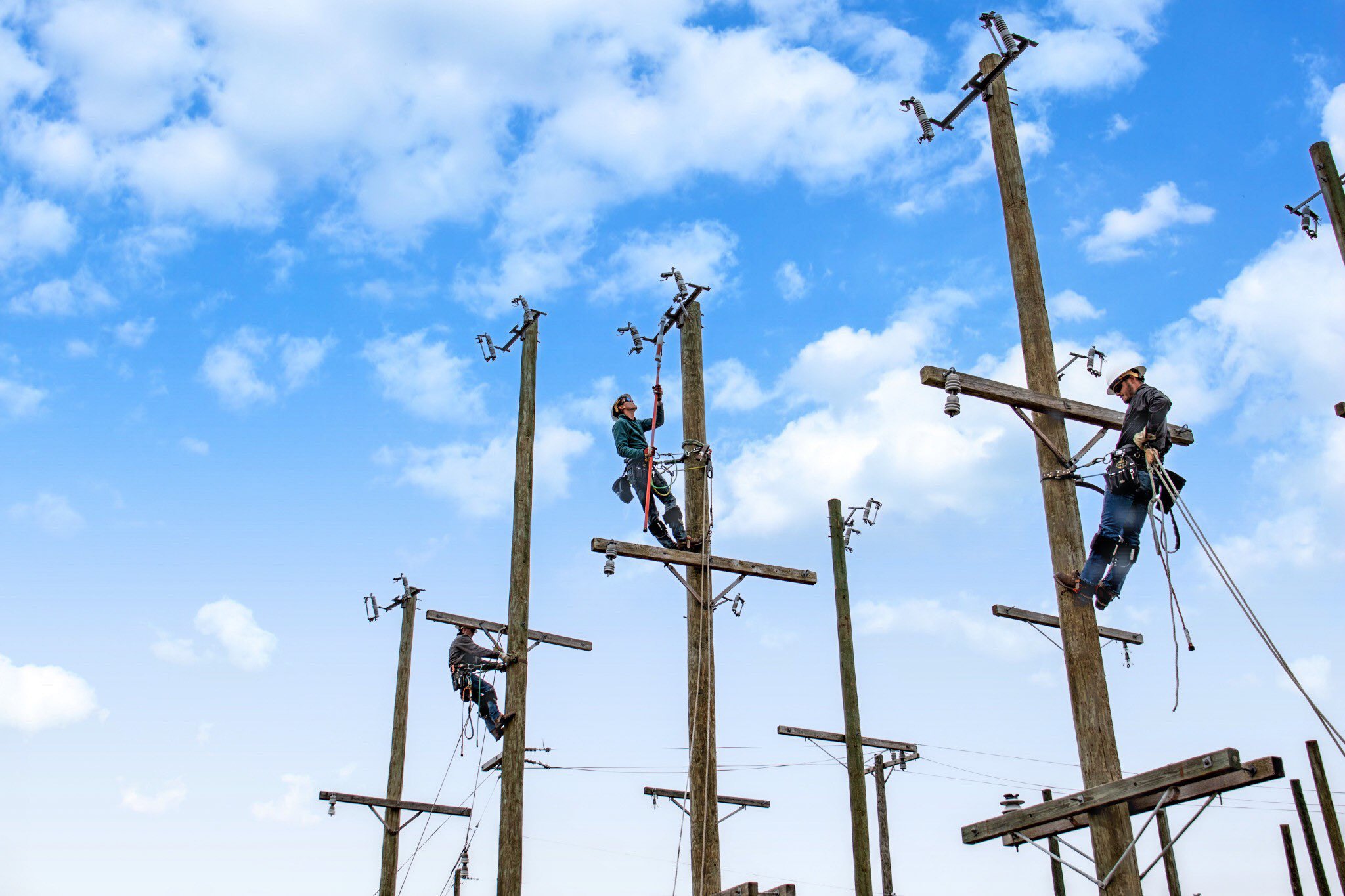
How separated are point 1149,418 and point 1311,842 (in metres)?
17.2

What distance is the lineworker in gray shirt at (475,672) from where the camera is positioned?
38.0 feet

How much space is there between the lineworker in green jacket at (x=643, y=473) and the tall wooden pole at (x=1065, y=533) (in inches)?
135

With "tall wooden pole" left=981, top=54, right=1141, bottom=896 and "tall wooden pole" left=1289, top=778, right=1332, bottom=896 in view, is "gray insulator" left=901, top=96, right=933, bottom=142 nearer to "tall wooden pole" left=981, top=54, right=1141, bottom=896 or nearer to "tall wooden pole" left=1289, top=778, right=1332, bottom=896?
"tall wooden pole" left=981, top=54, right=1141, bottom=896

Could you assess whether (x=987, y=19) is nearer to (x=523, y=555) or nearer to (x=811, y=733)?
(x=523, y=555)

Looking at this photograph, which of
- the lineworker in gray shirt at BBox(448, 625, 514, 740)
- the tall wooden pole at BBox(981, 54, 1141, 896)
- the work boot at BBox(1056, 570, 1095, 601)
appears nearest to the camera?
the tall wooden pole at BBox(981, 54, 1141, 896)

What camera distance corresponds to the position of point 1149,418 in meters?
6.59

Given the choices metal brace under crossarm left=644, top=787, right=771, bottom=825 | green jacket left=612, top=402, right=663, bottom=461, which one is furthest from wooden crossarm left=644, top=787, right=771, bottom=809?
green jacket left=612, top=402, right=663, bottom=461

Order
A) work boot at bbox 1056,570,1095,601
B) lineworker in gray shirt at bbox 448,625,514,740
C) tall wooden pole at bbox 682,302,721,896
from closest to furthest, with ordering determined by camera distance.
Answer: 1. work boot at bbox 1056,570,1095,601
2. tall wooden pole at bbox 682,302,721,896
3. lineworker in gray shirt at bbox 448,625,514,740

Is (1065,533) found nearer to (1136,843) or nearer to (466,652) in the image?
(1136,843)

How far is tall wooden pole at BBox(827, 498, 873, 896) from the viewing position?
12.7 m

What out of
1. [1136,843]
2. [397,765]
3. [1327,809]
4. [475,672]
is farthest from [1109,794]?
[1327,809]

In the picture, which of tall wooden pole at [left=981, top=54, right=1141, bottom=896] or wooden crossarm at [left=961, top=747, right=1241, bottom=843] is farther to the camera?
tall wooden pole at [left=981, top=54, right=1141, bottom=896]

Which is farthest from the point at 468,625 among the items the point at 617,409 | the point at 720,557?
the point at 720,557

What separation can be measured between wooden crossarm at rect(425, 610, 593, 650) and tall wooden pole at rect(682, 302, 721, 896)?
3.97 metres
